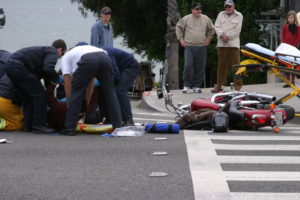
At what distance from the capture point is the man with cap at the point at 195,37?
17.9 meters

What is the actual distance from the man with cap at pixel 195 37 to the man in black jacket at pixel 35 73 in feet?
20.7

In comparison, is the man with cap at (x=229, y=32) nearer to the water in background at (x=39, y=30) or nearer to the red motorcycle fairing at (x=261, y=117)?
the red motorcycle fairing at (x=261, y=117)

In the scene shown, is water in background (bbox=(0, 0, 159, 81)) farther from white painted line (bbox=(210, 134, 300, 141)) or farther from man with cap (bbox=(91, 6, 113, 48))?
white painted line (bbox=(210, 134, 300, 141))

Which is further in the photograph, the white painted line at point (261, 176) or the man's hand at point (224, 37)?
the man's hand at point (224, 37)

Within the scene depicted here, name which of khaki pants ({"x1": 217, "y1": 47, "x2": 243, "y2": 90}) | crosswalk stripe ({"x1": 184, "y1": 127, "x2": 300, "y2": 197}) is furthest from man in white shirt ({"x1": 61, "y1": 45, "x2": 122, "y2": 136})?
khaki pants ({"x1": 217, "y1": 47, "x2": 243, "y2": 90})

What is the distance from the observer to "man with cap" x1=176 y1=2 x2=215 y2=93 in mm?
17875

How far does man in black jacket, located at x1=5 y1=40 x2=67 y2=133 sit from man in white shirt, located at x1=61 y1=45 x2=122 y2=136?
25 centimetres

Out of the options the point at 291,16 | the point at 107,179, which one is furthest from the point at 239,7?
the point at 107,179

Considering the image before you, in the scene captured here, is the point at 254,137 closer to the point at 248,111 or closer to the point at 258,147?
the point at 248,111

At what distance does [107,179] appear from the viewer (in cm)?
834

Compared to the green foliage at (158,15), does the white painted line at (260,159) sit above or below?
below

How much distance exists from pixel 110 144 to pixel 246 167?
228cm

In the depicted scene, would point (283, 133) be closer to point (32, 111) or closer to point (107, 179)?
point (32, 111)

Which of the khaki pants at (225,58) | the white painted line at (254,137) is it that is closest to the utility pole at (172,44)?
the khaki pants at (225,58)
